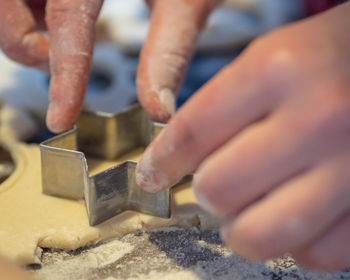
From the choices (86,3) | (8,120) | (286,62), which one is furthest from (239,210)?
(8,120)

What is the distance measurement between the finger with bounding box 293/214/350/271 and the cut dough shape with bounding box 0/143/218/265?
0.28 m

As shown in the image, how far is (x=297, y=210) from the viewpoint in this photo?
21.3 inches

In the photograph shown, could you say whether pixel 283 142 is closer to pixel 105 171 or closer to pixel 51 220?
pixel 105 171

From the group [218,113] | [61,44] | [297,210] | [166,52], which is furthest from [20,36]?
[297,210]

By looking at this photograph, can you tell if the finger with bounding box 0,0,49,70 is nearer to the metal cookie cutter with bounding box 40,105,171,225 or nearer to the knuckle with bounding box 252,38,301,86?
the metal cookie cutter with bounding box 40,105,171,225

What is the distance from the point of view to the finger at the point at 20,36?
3.37 feet

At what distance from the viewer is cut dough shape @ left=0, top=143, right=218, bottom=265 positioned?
2.56 ft

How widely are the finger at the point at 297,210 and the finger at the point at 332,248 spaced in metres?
0.02

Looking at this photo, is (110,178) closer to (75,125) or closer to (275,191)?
(75,125)

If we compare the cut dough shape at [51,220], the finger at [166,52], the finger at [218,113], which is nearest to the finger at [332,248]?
the finger at [218,113]

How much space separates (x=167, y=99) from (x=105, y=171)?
0.25m

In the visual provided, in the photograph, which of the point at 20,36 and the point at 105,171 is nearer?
the point at 105,171

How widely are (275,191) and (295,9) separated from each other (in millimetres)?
1309

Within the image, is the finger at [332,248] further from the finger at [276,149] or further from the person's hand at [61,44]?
the person's hand at [61,44]
